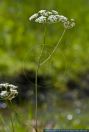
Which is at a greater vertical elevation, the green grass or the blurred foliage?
the blurred foliage

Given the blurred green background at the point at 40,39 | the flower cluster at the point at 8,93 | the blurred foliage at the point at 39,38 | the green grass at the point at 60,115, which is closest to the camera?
the flower cluster at the point at 8,93

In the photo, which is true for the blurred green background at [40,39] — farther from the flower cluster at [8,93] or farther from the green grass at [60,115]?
the flower cluster at [8,93]

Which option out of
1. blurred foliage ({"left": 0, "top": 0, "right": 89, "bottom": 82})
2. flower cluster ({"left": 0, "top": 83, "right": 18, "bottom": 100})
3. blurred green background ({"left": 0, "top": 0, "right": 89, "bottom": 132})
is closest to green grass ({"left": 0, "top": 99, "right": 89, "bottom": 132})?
blurred green background ({"left": 0, "top": 0, "right": 89, "bottom": 132})

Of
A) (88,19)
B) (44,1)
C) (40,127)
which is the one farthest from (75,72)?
(40,127)

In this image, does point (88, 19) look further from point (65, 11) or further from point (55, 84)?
point (55, 84)

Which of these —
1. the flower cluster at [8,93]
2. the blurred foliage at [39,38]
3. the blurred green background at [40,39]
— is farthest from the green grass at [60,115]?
the flower cluster at [8,93]

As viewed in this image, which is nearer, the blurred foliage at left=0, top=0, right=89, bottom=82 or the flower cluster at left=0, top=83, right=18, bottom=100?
the flower cluster at left=0, top=83, right=18, bottom=100

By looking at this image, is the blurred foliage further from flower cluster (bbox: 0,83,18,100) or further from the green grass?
flower cluster (bbox: 0,83,18,100)

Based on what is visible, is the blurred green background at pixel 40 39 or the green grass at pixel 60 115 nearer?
the green grass at pixel 60 115

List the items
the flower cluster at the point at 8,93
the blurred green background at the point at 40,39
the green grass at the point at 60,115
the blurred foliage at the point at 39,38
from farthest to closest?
the blurred foliage at the point at 39,38, the blurred green background at the point at 40,39, the green grass at the point at 60,115, the flower cluster at the point at 8,93
